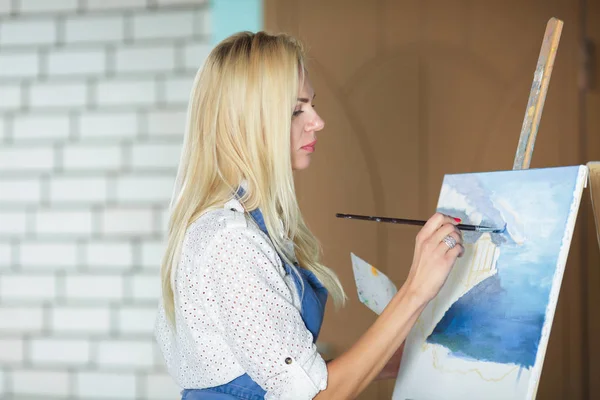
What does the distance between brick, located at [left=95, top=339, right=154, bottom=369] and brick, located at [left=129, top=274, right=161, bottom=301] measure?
20 centimetres

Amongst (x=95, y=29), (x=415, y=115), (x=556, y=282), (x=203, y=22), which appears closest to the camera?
(x=556, y=282)

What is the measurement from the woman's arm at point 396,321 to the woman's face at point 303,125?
324mm

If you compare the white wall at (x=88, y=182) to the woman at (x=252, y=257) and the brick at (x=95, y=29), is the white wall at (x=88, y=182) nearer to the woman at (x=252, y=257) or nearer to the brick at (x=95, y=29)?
the brick at (x=95, y=29)

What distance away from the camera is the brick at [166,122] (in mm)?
3264

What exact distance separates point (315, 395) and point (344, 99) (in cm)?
187

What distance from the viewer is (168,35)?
326 cm

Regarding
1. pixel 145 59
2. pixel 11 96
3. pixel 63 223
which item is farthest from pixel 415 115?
pixel 11 96

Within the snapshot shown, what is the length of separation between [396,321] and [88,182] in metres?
2.33

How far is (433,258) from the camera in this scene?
1392 millimetres

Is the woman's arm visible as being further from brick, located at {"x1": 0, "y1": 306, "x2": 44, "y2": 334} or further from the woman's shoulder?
brick, located at {"x1": 0, "y1": 306, "x2": 44, "y2": 334}

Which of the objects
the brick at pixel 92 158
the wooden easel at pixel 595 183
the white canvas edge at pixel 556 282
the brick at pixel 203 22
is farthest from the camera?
the brick at pixel 92 158

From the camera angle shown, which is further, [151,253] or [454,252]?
[151,253]

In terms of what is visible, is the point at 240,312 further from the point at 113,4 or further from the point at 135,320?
the point at 113,4

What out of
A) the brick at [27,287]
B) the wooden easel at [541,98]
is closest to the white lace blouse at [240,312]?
the wooden easel at [541,98]
